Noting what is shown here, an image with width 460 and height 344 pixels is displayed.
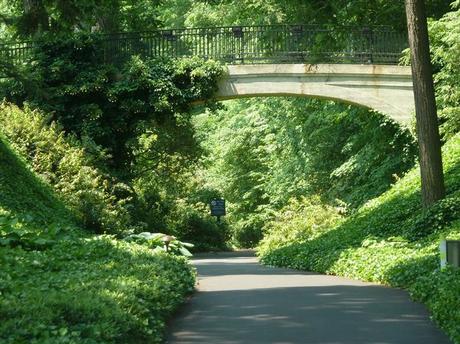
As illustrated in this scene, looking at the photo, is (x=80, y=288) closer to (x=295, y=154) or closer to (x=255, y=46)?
(x=255, y=46)

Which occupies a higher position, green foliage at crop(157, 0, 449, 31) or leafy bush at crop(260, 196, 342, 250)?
green foliage at crop(157, 0, 449, 31)

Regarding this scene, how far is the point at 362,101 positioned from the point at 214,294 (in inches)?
→ 647

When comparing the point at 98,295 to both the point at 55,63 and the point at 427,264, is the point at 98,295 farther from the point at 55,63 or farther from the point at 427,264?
the point at 55,63

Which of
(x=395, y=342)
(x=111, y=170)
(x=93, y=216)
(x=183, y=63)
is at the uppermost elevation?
(x=183, y=63)

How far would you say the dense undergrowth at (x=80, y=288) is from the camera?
25.2 feet

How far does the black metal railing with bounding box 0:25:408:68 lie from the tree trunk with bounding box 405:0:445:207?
10.0 m

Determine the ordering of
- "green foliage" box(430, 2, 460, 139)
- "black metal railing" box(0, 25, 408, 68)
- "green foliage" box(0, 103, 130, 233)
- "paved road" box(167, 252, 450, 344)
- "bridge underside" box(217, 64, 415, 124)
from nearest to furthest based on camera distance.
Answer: "paved road" box(167, 252, 450, 344) < "green foliage" box(0, 103, 130, 233) < "green foliage" box(430, 2, 460, 139) < "bridge underside" box(217, 64, 415, 124) < "black metal railing" box(0, 25, 408, 68)

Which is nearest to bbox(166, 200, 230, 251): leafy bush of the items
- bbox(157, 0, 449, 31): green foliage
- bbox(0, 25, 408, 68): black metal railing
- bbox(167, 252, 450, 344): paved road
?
bbox(157, 0, 449, 31): green foliage

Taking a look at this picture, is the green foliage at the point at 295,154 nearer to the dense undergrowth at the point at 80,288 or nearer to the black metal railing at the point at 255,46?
the black metal railing at the point at 255,46

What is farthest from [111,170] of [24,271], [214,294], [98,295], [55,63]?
[98,295]

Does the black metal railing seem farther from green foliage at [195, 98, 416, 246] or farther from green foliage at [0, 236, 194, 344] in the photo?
green foliage at [0, 236, 194, 344]

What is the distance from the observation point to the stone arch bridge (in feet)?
97.2

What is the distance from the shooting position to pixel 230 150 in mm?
52469

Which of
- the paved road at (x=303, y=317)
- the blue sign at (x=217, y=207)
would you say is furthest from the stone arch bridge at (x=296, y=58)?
the blue sign at (x=217, y=207)
